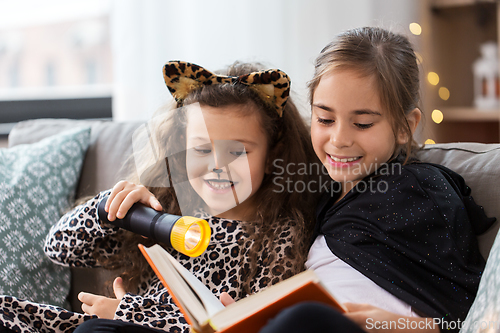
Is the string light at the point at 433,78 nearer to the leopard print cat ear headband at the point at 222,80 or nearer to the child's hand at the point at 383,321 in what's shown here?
the leopard print cat ear headband at the point at 222,80

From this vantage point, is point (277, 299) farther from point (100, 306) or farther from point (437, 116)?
point (437, 116)

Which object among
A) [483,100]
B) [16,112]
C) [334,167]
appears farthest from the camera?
[16,112]

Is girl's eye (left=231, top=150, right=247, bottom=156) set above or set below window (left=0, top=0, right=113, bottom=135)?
below

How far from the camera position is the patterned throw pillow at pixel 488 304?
1.79 feet

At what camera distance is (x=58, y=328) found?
0.82 metres

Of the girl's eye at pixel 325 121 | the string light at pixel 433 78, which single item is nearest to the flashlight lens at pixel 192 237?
the girl's eye at pixel 325 121

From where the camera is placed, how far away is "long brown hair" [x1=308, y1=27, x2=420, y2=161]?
829 millimetres

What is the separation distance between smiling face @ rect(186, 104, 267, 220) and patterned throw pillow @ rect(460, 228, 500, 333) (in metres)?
0.49

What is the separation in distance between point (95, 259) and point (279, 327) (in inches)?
25.3

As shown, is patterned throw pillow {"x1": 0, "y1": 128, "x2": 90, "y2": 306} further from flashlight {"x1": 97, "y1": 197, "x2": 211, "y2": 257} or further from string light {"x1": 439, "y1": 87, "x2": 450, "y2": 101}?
string light {"x1": 439, "y1": 87, "x2": 450, "y2": 101}

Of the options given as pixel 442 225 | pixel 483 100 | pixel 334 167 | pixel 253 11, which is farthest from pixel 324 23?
pixel 442 225

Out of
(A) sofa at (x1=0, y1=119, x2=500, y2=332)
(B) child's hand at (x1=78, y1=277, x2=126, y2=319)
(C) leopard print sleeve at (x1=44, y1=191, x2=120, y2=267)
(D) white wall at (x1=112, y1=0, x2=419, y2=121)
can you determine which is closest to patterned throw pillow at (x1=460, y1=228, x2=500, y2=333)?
(A) sofa at (x1=0, y1=119, x2=500, y2=332)

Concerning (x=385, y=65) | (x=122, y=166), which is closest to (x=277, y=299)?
(x=385, y=65)

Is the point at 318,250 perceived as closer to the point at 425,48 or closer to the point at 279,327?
the point at 279,327
